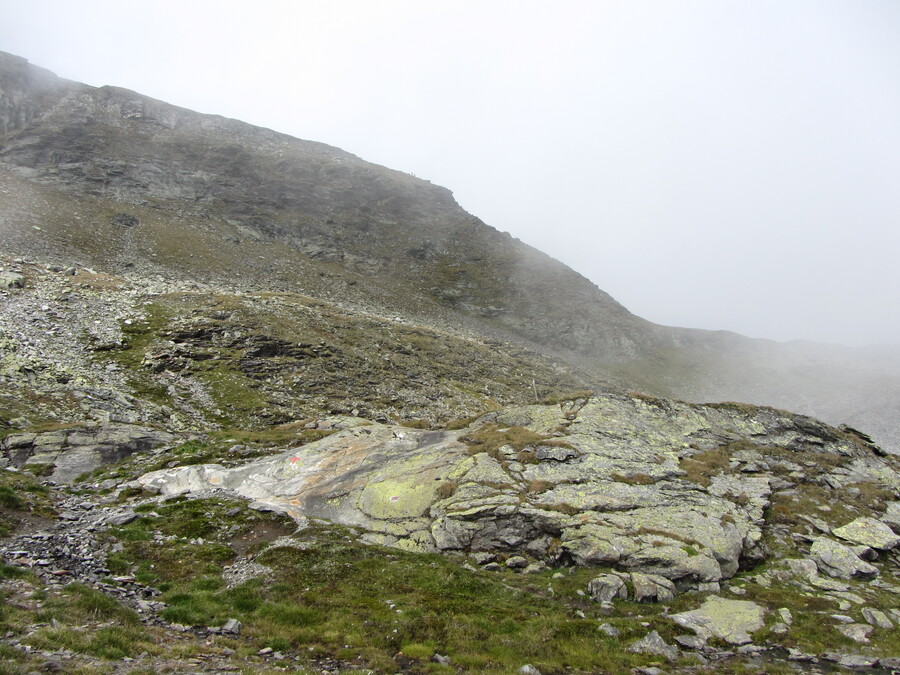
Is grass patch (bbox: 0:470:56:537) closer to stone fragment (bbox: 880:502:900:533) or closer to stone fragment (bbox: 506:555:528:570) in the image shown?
stone fragment (bbox: 506:555:528:570)

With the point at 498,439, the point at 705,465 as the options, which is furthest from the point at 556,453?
the point at 705,465

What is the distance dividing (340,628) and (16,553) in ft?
36.3

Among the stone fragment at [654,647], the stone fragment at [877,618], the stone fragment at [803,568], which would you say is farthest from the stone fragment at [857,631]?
the stone fragment at [654,647]

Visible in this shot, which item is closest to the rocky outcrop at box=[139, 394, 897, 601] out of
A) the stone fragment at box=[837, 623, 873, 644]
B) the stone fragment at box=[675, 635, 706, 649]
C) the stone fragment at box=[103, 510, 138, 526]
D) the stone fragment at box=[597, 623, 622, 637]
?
the stone fragment at box=[597, 623, 622, 637]

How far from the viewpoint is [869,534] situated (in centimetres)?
2052

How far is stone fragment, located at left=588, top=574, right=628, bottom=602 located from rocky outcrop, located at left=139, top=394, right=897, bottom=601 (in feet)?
0.23

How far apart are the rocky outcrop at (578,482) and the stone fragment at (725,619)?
117 centimetres

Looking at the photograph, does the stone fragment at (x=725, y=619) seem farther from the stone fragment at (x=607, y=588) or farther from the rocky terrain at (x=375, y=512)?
the stone fragment at (x=607, y=588)

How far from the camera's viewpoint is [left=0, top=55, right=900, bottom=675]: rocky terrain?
12.7m

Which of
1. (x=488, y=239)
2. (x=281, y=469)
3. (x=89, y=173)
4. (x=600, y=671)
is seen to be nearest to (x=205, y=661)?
(x=600, y=671)

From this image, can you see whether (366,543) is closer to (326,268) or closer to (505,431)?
(505,431)

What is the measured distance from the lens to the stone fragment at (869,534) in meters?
20.0

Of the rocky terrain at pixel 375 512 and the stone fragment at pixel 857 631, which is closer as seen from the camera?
the rocky terrain at pixel 375 512

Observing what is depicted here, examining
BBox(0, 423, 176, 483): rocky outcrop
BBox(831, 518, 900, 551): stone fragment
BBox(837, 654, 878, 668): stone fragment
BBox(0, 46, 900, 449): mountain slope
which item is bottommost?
BBox(0, 423, 176, 483): rocky outcrop
